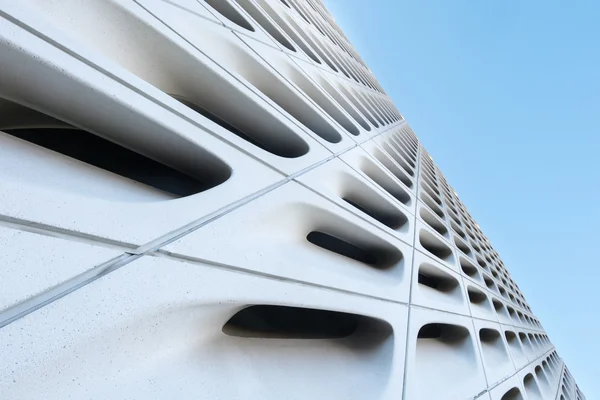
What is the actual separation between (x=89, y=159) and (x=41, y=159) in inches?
23.1

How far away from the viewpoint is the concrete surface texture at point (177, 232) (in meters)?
1.04

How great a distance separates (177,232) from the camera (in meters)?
1.49

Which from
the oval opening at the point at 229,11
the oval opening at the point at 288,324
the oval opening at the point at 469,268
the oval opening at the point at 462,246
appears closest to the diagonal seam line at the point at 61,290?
the oval opening at the point at 288,324

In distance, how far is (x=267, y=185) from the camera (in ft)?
7.57

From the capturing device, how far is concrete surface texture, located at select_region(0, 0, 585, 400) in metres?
1.04

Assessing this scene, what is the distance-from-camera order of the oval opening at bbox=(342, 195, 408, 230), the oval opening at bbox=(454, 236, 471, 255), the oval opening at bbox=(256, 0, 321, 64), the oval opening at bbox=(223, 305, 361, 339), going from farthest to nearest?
the oval opening at bbox=(454, 236, 471, 255)
the oval opening at bbox=(256, 0, 321, 64)
the oval opening at bbox=(342, 195, 408, 230)
the oval opening at bbox=(223, 305, 361, 339)

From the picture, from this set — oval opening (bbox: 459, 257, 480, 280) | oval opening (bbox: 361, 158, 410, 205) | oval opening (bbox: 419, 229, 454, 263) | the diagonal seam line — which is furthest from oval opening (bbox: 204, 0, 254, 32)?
oval opening (bbox: 459, 257, 480, 280)

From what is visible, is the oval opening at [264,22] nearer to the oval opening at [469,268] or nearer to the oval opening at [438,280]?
the oval opening at [438,280]

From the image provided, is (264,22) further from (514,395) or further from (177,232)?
(514,395)

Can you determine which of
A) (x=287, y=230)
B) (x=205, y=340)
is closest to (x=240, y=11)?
(x=287, y=230)

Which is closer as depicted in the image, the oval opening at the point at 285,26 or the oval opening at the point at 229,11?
the oval opening at the point at 229,11

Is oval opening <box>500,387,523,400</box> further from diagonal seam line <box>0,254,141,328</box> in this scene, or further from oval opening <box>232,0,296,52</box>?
oval opening <box>232,0,296,52</box>

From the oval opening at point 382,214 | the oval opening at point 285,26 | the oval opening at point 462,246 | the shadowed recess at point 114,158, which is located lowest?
the shadowed recess at point 114,158

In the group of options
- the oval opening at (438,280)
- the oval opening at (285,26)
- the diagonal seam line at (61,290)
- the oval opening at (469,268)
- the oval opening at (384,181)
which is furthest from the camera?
Answer: the oval opening at (469,268)
